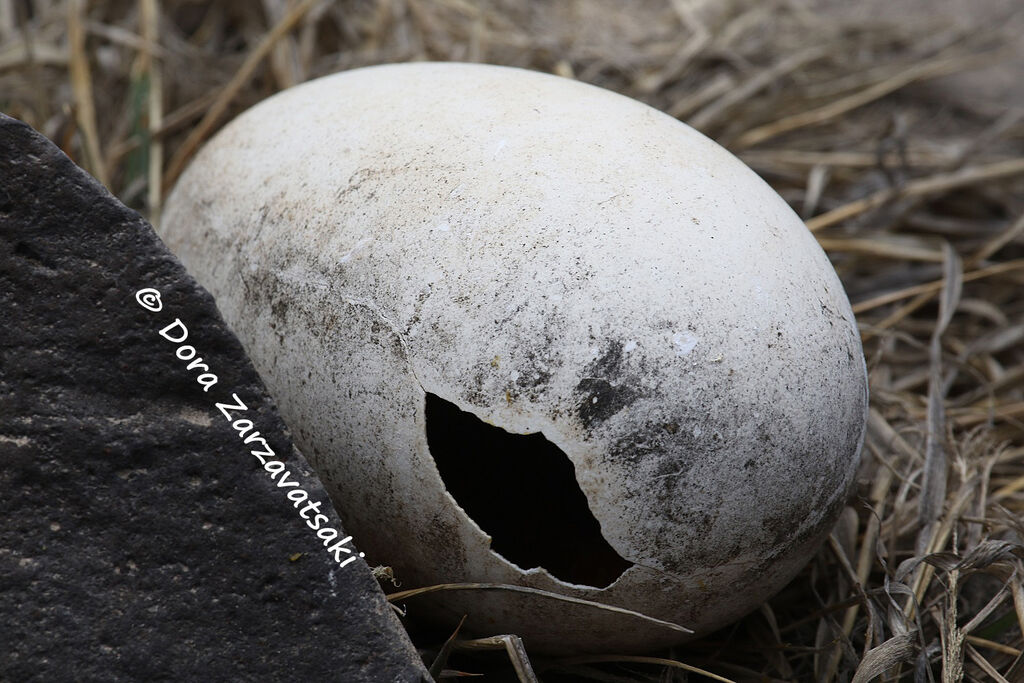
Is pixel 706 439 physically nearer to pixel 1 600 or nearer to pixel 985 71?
pixel 1 600

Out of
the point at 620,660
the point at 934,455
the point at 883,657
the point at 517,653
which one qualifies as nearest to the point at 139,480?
the point at 517,653

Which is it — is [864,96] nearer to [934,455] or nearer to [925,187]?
[925,187]

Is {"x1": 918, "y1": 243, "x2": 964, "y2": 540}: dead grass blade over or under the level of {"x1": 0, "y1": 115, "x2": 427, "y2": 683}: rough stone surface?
under

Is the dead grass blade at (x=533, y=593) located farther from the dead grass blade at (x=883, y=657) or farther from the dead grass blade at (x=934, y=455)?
the dead grass blade at (x=934, y=455)

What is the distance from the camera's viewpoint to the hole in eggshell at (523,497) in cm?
149

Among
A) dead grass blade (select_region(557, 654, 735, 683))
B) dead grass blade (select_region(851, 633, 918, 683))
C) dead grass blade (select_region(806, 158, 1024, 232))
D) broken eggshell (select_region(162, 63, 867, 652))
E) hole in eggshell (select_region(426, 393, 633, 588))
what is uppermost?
broken eggshell (select_region(162, 63, 867, 652))

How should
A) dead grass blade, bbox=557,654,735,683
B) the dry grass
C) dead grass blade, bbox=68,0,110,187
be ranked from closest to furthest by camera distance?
dead grass blade, bbox=557,654,735,683 → the dry grass → dead grass blade, bbox=68,0,110,187

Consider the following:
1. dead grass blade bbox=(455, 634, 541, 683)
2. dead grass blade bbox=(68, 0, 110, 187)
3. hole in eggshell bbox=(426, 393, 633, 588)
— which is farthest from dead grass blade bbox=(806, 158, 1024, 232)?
dead grass blade bbox=(68, 0, 110, 187)

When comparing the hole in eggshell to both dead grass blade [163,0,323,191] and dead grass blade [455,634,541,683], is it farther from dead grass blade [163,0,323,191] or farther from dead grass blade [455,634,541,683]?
dead grass blade [163,0,323,191]

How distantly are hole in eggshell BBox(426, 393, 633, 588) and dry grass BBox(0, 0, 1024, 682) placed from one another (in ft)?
0.46

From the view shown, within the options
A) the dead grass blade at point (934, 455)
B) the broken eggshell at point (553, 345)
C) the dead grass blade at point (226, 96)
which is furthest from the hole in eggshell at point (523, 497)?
the dead grass blade at point (226, 96)

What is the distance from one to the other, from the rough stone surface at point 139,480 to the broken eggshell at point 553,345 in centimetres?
17

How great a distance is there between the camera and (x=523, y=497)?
5.15 feet

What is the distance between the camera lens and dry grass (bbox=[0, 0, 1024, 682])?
5.19 ft
